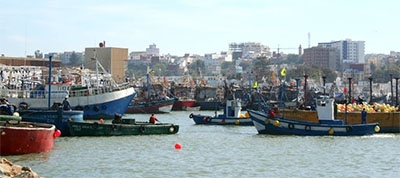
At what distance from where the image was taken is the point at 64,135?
4641 centimetres

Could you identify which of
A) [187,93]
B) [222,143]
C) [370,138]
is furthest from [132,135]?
[187,93]

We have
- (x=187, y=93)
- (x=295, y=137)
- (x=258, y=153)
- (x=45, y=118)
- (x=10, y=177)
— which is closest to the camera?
(x=10, y=177)

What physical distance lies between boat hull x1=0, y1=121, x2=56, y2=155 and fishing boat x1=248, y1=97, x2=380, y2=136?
16172 mm

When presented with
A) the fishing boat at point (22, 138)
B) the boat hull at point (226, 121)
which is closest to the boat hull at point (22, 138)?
the fishing boat at point (22, 138)

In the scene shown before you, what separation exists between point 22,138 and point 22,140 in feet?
0.26

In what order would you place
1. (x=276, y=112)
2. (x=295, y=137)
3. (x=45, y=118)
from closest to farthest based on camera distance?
(x=45, y=118) < (x=295, y=137) < (x=276, y=112)

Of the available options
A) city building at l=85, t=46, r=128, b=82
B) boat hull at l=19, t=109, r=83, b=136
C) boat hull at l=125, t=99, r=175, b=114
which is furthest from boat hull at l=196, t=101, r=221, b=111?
boat hull at l=19, t=109, r=83, b=136

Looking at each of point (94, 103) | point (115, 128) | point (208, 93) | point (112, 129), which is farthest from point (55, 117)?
point (208, 93)

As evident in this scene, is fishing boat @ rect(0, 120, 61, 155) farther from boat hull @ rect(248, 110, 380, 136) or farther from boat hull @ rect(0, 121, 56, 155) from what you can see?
boat hull @ rect(248, 110, 380, 136)

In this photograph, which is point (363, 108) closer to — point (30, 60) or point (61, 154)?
point (61, 154)

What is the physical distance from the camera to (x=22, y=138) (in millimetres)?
34875

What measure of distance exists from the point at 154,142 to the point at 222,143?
3556 millimetres

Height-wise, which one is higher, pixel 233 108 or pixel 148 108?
pixel 233 108

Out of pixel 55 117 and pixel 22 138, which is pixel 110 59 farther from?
pixel 22 138
